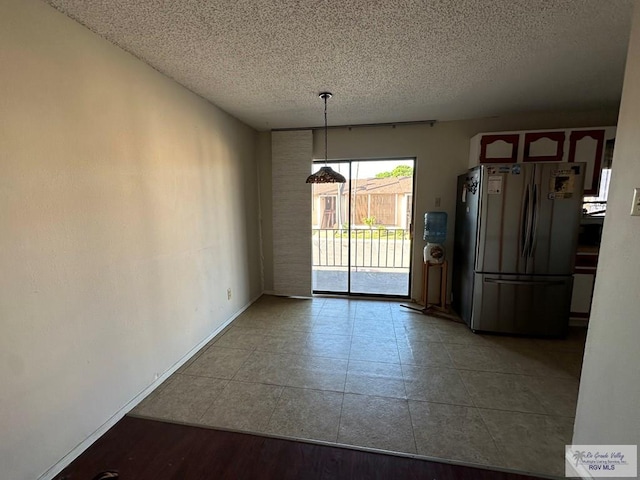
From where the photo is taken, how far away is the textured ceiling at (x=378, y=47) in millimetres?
1482

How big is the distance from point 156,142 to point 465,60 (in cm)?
235

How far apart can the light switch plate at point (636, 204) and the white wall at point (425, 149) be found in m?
2.58

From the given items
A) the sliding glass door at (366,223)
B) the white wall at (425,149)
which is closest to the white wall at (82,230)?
the white wall at (425,149)

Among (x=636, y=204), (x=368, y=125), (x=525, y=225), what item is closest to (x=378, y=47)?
(x=636, y=204)

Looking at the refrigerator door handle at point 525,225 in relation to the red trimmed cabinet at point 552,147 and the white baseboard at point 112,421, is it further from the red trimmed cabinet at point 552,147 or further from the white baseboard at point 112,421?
the white baseboard at point 112,421

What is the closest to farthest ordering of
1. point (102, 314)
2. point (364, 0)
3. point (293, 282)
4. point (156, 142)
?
1. point (364, 0)
2. point (102, 314)
3. point (156, 142)
4. point (293, 282)

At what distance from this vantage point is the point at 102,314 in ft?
5.68

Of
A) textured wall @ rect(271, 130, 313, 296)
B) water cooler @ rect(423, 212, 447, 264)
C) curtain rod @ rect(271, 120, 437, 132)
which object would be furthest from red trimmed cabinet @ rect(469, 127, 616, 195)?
textured wall @ rect(271, 130, 313, 296)

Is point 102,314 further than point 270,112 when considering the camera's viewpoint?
No

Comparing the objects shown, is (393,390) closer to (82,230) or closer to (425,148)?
(82,230)

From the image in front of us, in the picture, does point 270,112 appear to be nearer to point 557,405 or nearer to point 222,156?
point 222,156

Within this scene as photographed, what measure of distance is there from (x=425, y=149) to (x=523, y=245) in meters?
1.64

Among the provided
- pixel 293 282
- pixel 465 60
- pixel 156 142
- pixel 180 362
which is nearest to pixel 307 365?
pixel 180 362

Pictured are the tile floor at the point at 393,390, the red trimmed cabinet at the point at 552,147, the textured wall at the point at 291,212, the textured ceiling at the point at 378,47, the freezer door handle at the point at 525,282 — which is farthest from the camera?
the textured wall at the point at 291,212
